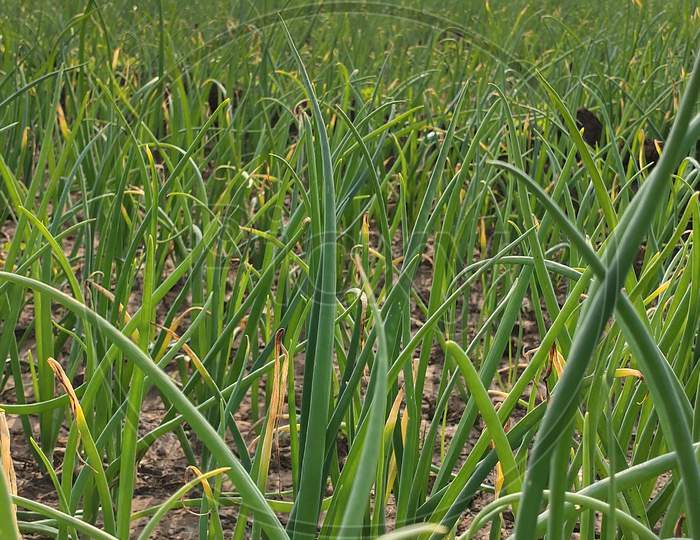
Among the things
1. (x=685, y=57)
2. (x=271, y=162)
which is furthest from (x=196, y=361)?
(x=685, y=57)

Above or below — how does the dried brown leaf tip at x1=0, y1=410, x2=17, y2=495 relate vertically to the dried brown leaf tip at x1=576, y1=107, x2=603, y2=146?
above

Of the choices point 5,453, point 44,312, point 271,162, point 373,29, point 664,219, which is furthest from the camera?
point 373,29

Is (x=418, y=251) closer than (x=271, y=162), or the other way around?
(x=418, y=251)

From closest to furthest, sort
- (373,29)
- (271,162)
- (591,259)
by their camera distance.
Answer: (591,259)
(271,162)
(373,29)

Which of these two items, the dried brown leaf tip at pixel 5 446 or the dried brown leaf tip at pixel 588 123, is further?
the dried brown leaf tip at pixel 588 123

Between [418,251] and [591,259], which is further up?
[591,259]

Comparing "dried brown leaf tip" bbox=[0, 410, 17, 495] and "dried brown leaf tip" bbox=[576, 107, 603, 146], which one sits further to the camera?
"dried brown leaf tip" bbox=[576, 107, 603, 146]

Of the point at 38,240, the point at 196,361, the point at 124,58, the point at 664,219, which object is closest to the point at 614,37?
the point at 124,58

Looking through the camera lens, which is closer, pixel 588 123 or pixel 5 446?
pixel 5 446

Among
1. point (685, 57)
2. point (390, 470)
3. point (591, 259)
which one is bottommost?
point (390, 470)

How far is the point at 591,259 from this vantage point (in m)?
0.32

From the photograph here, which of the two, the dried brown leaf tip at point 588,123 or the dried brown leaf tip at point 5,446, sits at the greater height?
the dried brown leaf tip at point 5,446

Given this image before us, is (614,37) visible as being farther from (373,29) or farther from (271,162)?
(271,162)

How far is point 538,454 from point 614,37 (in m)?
2.48
